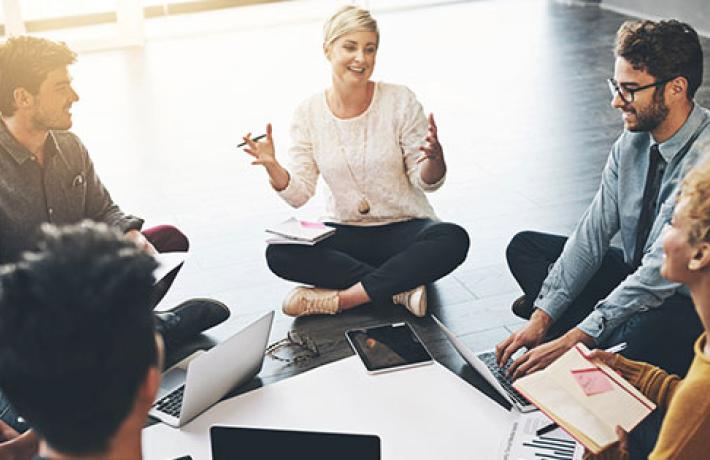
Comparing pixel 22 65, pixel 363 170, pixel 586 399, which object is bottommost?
pixel 586 399

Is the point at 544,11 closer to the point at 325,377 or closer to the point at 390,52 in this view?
the point at 390,52

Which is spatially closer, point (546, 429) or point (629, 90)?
point (546, 429)

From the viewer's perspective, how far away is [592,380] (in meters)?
2.10

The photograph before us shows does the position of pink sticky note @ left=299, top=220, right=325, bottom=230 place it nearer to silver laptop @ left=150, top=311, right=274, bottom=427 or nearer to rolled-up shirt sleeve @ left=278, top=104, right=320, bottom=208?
rolled-up shirt sleeve @ left=278, top=104, right=320, bottom=208

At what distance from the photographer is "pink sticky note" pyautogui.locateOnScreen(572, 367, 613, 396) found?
2066 millimetres

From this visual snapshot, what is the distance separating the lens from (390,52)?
714 centimetres

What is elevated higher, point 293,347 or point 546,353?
point 546,353

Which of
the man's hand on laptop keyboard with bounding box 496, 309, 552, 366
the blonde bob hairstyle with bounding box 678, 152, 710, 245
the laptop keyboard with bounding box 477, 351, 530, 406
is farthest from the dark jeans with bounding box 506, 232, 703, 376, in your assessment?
the blonde bob hairstyle with bounding box 678, 152, 710, 245

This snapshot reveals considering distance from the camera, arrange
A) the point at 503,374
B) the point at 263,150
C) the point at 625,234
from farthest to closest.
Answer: the point at 263,150, the point at 625,234, the point at 503,374

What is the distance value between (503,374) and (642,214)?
0.61 metres

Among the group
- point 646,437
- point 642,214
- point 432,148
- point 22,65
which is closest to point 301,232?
point 432,148

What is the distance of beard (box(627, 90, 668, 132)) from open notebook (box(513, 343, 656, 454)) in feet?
2.43

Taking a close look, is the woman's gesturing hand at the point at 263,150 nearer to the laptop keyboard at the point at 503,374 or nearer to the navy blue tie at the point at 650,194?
the laptop keyboard at the point at 503,374

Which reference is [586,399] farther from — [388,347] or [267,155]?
[267,155]
